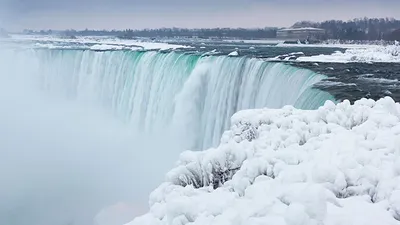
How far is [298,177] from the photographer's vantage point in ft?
11.4

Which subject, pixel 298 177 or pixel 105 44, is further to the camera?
pixel 105 44

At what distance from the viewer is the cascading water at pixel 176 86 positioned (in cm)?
1291

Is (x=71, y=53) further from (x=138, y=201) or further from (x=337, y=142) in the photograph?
(x=337, y=142)

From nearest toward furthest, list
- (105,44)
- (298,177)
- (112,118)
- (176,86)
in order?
(298,177), (176,86), (112,118), (105,44)

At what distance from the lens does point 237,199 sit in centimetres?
330

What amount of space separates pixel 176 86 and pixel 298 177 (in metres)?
15.1

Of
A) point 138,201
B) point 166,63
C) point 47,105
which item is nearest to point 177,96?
point 166,63

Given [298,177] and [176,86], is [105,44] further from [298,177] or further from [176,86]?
[298,177]

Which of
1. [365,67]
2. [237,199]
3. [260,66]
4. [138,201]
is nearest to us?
[237,199]

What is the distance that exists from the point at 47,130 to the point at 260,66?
14.4 meters

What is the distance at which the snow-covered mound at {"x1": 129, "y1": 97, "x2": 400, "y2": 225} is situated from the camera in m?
2.93

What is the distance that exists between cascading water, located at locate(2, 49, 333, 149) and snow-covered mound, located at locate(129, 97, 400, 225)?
4308 mm

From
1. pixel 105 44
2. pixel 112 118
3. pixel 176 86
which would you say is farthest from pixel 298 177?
pixel 105 44

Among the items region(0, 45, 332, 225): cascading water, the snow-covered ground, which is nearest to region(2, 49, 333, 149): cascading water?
region(0, 45, 332, 225): cascading water
